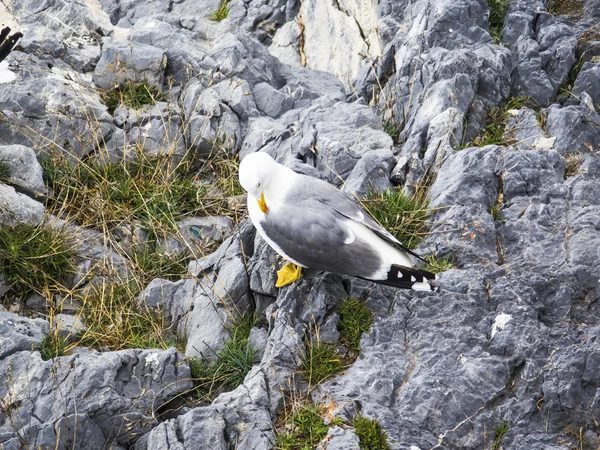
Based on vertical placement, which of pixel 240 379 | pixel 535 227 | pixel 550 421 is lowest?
pixel 240 379

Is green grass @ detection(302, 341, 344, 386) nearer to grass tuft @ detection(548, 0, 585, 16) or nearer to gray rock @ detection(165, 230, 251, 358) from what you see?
gray rock @ detection(165, 230, 251, 358)

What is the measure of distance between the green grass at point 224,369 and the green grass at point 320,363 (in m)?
0.59

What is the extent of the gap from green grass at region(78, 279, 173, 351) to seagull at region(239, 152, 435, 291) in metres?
1.17

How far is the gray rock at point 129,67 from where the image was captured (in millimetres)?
7488

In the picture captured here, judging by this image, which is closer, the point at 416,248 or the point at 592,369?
the point at 592,369

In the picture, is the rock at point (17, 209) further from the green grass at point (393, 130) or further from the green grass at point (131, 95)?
the green grass at point (393, 130)

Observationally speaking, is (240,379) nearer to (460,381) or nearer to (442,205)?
(460,381)

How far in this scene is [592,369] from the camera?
14.3 ft

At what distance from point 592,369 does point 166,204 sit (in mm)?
3920

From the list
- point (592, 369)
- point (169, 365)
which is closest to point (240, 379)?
point (169, 365)

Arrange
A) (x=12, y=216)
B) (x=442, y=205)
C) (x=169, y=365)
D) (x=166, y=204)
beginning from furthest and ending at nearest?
1. (x=166, y=204)
2. (x=12, y=216)
3. (x=442, y=205)
4. (x=169, y=365)

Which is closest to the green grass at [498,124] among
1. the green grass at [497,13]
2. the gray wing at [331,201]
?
the green grass at [497,13]

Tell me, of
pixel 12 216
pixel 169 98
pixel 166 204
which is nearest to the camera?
pixel 12 216

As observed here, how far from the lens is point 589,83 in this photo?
6.50m
